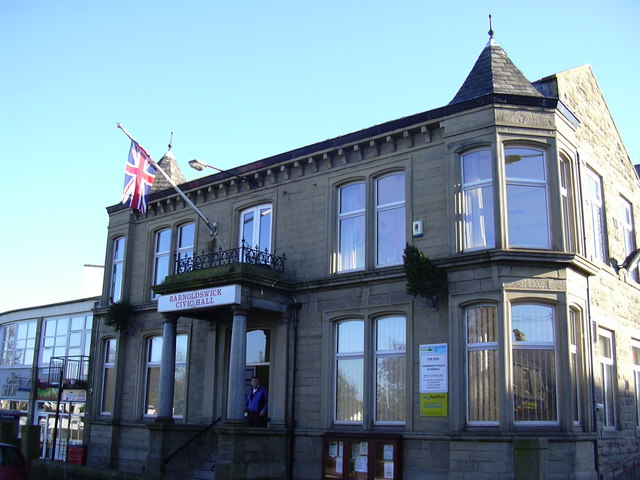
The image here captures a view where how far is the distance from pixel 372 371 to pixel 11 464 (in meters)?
9.44

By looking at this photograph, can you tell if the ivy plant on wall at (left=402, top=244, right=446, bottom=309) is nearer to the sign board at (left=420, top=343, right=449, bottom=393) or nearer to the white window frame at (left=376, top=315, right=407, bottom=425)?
the sign board at (left=420, top=343, right=449, bottom=393)

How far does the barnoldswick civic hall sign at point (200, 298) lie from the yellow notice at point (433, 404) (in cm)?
495

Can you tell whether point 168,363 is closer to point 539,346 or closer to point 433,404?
point 433,404

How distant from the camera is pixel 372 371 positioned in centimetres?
1670

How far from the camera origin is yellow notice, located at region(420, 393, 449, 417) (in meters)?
15.1

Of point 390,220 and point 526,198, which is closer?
point 526,198

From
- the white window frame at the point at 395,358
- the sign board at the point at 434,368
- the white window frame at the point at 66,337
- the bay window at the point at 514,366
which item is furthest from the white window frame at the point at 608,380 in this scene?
the white window frame at the point at 66,337

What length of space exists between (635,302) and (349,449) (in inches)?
355

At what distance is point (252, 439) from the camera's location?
1664 centimetres

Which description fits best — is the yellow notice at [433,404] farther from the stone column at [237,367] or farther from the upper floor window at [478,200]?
the stone column at [237,367]

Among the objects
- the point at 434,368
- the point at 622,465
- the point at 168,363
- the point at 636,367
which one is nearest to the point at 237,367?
the point at 168,363

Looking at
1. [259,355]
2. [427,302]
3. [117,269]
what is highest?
[117,269]

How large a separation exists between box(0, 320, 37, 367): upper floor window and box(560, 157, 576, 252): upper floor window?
1010 inches

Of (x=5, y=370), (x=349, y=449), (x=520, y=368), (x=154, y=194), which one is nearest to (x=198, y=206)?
(x=154, y=194)
